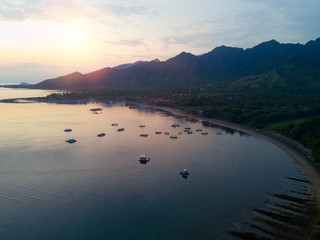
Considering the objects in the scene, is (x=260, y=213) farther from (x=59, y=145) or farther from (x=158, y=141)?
(x=59, y=145)

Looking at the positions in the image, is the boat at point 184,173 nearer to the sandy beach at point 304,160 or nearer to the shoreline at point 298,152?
the sandy beach at point 304,160

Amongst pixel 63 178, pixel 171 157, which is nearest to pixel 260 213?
pixel 171 157

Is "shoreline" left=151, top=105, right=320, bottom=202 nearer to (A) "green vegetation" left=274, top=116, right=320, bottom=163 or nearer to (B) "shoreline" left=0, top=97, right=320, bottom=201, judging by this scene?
(B) "shoreline" left=0, top=97, right=320, bottom=201

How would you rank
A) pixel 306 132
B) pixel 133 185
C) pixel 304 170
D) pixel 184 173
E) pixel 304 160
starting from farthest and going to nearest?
pixel 306 132 < pixel 304 160 < pixel 304 170 < pixel 184 173 < pixel 133 185

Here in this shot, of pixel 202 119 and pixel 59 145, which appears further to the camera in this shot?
pixel 202 119

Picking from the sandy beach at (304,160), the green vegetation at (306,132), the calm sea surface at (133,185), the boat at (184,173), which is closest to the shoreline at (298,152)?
the sandy beach at (304,160)

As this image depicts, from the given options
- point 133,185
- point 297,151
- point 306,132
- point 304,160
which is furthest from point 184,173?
point 306,132

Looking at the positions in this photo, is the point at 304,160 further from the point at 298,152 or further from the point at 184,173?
the point at 184,173

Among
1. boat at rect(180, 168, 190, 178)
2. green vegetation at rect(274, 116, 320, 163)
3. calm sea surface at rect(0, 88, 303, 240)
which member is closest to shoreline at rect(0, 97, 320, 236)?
green vegetation at rect(274, 116, 320, 163)
